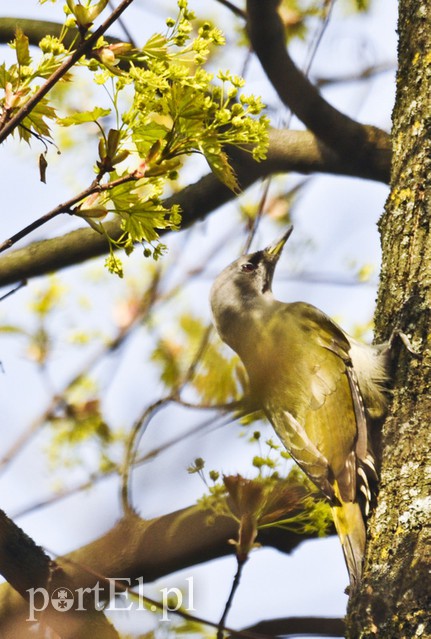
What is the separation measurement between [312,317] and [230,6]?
4.79 feet

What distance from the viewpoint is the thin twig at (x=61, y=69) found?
1370mm

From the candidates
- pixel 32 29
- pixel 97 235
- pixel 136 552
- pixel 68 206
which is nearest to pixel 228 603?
pixel 136 552

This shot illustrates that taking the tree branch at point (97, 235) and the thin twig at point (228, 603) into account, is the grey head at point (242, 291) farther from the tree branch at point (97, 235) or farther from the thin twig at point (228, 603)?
the thin twig at point (228, 603)

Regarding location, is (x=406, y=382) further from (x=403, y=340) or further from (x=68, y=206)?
(x=68, y=206)

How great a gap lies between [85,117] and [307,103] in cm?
192

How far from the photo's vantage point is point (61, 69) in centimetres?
142

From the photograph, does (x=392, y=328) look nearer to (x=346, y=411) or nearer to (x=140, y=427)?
→ (x=346, y=411)

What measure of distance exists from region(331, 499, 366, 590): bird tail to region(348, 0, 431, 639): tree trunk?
10.3 inches

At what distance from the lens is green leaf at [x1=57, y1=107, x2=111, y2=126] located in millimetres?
1566

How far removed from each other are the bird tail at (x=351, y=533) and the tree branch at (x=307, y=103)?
1.53 metres

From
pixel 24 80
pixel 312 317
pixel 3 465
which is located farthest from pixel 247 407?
pixel 312 317

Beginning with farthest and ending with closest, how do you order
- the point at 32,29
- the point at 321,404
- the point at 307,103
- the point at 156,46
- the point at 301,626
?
1. the point at 32,29
2. the point at 307,103
3. the point at 321,404
4. the point at 301,626
5. the point at 156,46

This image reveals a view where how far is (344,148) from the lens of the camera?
11.3 feet

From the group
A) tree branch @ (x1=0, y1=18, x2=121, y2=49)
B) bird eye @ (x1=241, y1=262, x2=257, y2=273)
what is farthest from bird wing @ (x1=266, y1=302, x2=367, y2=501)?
tree branch @ (x1=0, y1=18, x2=121, y2=49)
